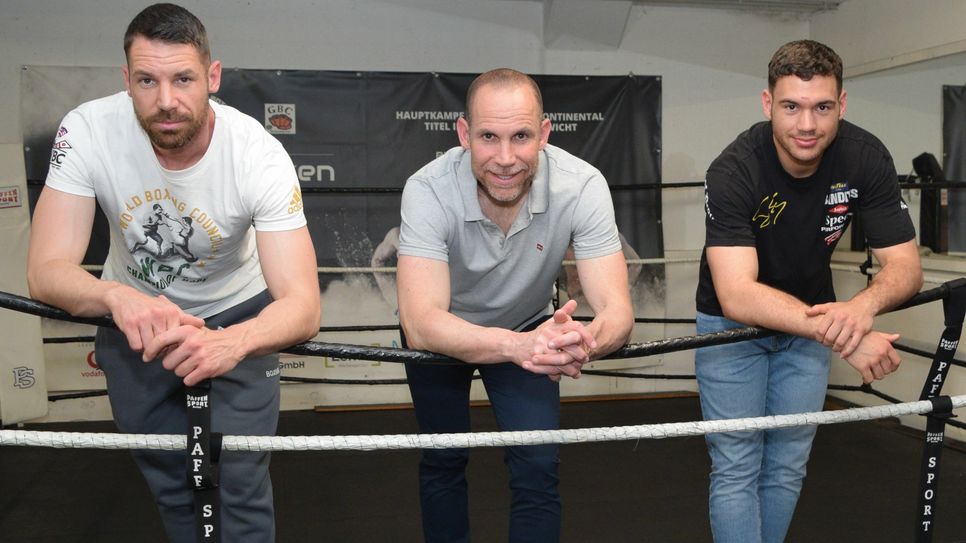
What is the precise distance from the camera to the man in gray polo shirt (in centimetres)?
182

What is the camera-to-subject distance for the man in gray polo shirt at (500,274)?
1.82 m

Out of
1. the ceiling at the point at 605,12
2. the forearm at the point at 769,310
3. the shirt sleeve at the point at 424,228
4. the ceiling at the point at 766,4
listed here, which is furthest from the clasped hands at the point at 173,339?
the ceiling at the point at 766,4

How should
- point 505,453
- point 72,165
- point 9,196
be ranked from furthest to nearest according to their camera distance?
1. point 9,196
2. point 505,453
3. point 72,165

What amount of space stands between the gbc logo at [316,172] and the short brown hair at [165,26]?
3.36 metres

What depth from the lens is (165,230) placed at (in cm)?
179

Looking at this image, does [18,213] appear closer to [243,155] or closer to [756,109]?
[243,155]

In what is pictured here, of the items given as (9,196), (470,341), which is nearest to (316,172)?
(9,196)

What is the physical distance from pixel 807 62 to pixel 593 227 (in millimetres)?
652

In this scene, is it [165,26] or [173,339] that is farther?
[165,26]

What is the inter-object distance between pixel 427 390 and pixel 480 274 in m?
0.32

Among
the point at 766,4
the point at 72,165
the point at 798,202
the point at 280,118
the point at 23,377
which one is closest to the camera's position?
the point at 72,165

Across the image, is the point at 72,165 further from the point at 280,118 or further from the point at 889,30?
the point at 889,30

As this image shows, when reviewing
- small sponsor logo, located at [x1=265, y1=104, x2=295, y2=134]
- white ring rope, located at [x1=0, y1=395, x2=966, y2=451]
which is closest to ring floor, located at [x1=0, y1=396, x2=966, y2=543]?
white ring rope, located at [x1=0, y1=395, x2=966, y2=451]

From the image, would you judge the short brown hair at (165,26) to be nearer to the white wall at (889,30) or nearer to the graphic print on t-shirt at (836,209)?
the graphic print on t-shirt at (836,209)
